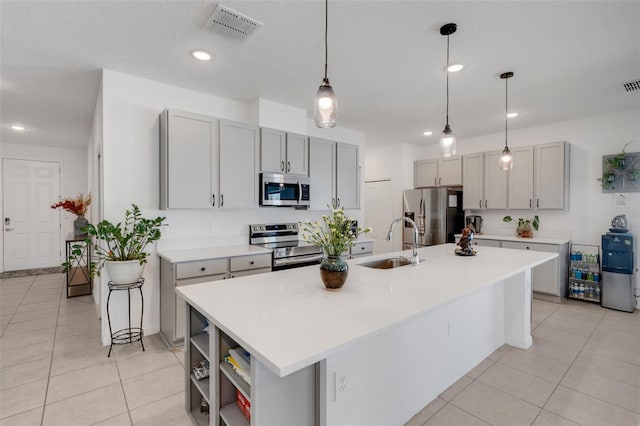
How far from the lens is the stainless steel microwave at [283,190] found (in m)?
3.61

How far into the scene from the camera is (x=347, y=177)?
458 centimetres

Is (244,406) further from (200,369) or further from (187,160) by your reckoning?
(187,160)

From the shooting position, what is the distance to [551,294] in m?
4.32

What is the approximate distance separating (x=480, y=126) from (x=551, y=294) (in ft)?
8.69

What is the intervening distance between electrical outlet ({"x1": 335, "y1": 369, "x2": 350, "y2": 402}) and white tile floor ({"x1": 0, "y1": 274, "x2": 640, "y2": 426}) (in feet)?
2.65

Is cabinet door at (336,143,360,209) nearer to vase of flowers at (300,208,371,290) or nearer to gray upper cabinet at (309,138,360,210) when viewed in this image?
gray upper cabinet at (309,138,360,210)

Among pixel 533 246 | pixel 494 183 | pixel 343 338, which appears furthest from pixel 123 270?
pixel 494 183

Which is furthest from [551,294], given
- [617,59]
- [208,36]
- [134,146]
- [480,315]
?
[134,146]

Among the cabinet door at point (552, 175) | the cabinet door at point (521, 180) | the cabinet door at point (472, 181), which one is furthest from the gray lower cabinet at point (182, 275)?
the cabinet door at point (552, 175)

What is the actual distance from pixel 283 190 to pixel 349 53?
1.73m

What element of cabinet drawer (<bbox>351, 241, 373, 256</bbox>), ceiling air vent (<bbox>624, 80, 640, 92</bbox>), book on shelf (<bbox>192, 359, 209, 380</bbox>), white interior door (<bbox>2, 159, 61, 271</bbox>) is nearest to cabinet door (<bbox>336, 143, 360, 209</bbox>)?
cabinet drawer (<bbox>351, 241, 373, 256</bbox>)

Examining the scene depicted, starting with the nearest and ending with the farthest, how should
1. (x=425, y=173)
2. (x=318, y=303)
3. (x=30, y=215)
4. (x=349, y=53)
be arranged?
(x=318, y=303), (x=349, y=53), (x=425, y=173), (x=30, y=215)

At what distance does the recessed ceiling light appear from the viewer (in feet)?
8.54

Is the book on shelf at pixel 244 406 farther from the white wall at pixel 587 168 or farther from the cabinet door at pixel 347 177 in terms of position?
the white wall at pixel 587 168
